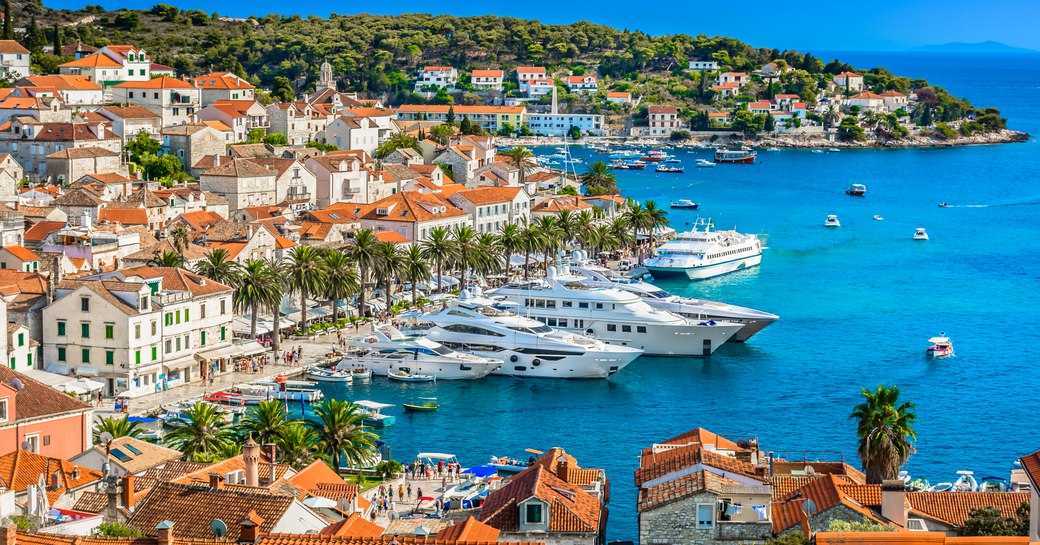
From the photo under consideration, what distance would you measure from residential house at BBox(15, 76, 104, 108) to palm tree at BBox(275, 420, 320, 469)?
243 ft

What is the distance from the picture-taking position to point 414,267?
259 ft

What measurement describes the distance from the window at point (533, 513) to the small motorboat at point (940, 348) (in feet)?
156

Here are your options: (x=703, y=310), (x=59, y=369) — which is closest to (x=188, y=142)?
(x=703, y=310)

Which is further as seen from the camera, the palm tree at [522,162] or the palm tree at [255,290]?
the palm tree at [522,162]

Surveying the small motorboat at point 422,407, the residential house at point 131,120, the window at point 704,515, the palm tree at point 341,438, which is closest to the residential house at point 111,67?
the residential house at point 131,120

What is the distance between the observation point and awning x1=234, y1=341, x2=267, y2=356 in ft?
214

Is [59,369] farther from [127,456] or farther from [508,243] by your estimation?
[508,243]

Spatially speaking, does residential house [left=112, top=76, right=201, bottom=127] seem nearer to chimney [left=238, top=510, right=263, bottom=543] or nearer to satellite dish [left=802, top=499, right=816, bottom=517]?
satellite dish [left=802, top=499, right=816, bottom=517]

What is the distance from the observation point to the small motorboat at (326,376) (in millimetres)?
65125

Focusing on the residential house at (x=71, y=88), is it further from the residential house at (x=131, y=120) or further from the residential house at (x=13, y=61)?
the residential house at (x=13, y=61)

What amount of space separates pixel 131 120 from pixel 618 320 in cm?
4841

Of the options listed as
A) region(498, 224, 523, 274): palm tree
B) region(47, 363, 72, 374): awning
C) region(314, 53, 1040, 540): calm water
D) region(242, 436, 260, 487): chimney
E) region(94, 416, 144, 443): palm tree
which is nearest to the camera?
region(242, 436, 260, 487): chimney

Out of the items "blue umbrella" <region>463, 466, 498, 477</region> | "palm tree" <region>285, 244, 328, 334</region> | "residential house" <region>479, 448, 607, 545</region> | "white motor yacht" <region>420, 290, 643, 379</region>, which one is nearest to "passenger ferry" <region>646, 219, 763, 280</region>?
"white motor yacht" <region>420, 290, 643, 379</region>

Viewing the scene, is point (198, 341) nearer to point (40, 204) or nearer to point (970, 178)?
point (40, 204)
